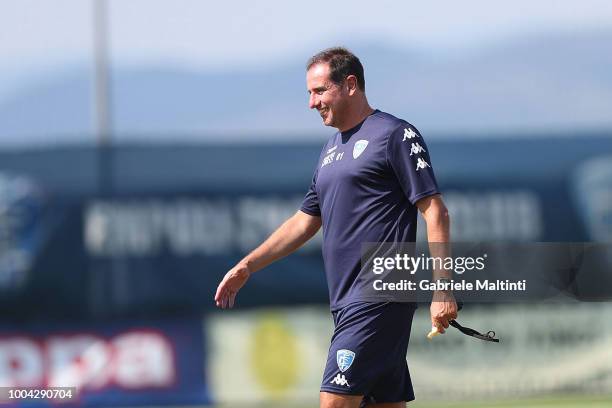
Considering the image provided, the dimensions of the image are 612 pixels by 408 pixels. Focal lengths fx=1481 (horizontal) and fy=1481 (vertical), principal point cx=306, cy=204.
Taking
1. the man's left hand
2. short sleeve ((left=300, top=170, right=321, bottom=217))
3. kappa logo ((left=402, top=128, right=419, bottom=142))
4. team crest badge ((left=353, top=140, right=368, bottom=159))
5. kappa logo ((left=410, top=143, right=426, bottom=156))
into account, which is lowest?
the man's left hand

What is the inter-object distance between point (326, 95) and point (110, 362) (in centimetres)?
524

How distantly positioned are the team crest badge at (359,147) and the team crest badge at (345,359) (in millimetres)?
825

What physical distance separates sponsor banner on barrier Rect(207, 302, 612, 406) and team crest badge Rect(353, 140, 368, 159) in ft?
16.1

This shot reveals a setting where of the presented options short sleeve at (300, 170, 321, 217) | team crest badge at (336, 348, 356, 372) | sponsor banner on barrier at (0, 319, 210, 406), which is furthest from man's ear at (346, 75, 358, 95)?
sponsor banner on barrier at (0, 319, 210, 406)

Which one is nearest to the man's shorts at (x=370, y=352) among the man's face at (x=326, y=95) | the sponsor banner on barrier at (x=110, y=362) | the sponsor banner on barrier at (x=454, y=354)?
the man's face at (x=326, y=95)

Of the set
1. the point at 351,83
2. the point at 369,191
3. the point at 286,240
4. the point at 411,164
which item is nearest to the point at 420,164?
the point at 411,164

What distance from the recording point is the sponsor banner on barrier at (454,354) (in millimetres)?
11086

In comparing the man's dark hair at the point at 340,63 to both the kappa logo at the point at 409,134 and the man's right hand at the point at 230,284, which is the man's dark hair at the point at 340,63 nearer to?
the kappa logo at the point at 409,134

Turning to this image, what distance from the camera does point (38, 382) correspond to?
10.9m

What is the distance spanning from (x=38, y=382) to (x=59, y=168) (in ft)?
5.21

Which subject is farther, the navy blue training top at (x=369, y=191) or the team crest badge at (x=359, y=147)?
the team crest badge at (x=359, y=147)

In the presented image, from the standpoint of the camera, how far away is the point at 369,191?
20.4 ft

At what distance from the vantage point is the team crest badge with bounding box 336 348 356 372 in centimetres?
616

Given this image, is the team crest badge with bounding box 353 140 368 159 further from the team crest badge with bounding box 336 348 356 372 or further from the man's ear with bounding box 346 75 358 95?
the team crest badge with bounding box 336 348 356 372
